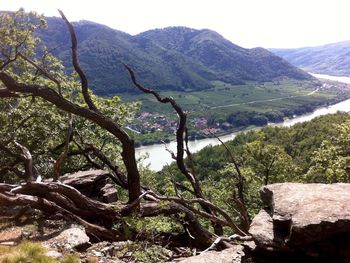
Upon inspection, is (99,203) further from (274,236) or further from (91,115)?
(274,236)

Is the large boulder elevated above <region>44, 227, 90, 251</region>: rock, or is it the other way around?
the large boulder

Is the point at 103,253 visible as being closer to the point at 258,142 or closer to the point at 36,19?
the point at 36,19

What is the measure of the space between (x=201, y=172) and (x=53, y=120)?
65340 mm

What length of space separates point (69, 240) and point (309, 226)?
6.19m

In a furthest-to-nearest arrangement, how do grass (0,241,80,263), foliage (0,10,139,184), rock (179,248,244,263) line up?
foliage (0,10,139,184) → rock (179,248,244,263) → grass (0,241,80,263)

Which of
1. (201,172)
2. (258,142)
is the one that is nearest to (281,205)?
(258,142)

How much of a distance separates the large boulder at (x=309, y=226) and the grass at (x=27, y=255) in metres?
4.27

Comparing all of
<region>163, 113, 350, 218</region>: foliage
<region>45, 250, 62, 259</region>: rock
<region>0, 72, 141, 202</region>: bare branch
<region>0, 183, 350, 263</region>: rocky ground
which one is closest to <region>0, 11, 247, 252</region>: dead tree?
<region>0, 72, 141, 202</region>: bare branch

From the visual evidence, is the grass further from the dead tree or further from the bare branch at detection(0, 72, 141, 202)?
the bare branch at detection(0, 72, 141, 202)

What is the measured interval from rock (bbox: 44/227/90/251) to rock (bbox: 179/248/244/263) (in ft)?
9.91

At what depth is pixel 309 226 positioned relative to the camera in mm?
7301

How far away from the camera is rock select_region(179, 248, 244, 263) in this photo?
8.45 metres

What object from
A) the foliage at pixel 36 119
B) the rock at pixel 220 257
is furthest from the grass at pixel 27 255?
the foliage at pixel 36 119

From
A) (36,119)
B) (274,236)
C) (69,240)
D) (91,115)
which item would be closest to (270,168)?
(36,119)
